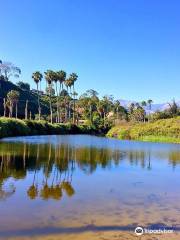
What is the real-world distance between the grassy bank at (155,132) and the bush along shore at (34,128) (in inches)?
636

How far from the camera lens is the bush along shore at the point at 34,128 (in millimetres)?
71625

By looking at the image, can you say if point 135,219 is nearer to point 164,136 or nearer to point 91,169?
point 91,169

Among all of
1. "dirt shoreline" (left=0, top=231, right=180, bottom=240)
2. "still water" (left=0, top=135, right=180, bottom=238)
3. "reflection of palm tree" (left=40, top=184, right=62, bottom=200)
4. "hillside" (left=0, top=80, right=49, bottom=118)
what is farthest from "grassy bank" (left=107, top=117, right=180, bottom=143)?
"dirt shoreline" (left=0, top=231, right=180, bottom=240)

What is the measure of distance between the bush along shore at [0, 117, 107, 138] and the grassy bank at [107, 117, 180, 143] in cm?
1614

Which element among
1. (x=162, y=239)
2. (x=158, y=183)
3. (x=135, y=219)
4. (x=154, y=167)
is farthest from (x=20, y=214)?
(x=154, y=167)

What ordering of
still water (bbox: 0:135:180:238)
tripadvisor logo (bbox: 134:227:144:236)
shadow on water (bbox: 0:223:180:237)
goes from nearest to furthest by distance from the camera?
shadow on water (bbox: 0:223:180:237)
tripadvisor logo (bbox: 134:227:144:236)
still water (bbox: 0:135:180:238)

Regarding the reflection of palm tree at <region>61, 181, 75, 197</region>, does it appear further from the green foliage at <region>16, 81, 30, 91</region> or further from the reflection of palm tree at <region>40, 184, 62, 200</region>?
the green foliage at <region>16, 81, 30, 91</region>

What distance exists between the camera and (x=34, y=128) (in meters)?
92.8

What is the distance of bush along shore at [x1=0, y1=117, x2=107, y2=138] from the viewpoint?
71625 mm

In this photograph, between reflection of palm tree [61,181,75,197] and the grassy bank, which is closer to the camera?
reflection of palm tree [61,181,75,197]

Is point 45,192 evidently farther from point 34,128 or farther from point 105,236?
point 34,128

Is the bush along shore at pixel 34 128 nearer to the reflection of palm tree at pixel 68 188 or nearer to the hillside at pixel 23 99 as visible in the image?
the hillside at pixel 23 99

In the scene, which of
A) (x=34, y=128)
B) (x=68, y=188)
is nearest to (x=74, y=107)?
(x=34, y=128)

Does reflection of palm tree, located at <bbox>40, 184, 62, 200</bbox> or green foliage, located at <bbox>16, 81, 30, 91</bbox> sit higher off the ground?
green foliage, located at <bbox>16, 81, 30, 91</bbox>
